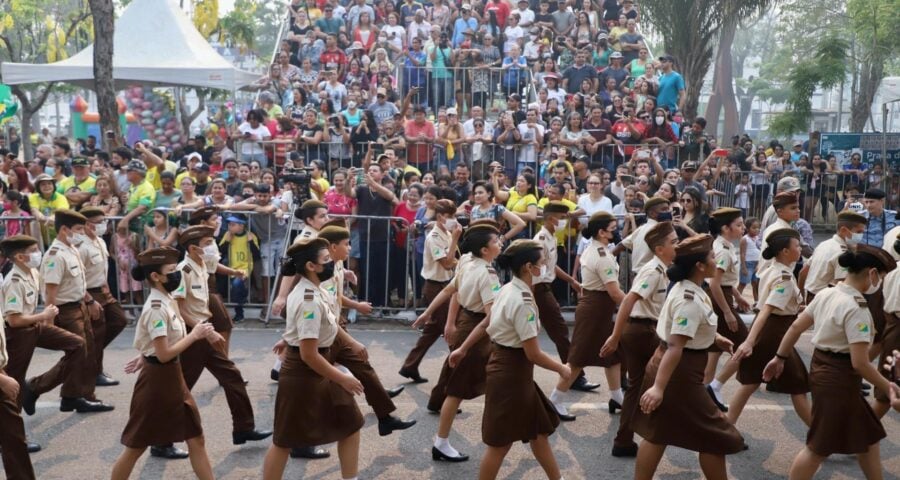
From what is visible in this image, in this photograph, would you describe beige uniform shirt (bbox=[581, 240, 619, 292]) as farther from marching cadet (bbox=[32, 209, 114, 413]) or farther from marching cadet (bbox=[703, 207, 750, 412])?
marching cadet (bbox=[32, 209, 114, 413])

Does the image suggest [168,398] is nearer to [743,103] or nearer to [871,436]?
[871,436]

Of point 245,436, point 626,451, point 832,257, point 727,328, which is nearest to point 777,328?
point 727,328

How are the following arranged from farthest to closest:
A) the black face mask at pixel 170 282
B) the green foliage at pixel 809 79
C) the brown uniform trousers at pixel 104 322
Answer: the green foliage at pixel 809 79, the brown uniform trousers at pixel 104 322, the black face mask at pixel 170 282

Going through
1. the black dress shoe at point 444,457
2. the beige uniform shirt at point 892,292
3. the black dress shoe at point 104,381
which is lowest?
the black dress shoe at point 104,381

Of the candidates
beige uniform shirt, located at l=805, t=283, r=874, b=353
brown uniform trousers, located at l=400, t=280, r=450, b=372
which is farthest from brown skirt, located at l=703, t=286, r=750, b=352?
brown uniform trousers, located at l=400, t=280, r=450, b=372

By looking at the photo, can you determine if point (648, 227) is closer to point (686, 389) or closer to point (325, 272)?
point (686, 389)

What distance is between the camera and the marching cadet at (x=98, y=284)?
782cm

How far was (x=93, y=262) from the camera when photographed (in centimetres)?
783

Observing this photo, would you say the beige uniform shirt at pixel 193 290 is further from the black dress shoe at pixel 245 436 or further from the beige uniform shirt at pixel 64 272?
the beige uniform shirt at pixel 64 272

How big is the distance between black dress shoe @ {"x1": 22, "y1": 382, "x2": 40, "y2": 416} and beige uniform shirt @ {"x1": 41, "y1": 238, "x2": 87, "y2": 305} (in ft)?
2.27

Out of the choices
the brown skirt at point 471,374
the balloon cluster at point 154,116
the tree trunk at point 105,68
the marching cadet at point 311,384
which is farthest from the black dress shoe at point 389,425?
the balloon cluster at point 154,116

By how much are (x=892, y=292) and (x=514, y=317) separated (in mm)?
3040

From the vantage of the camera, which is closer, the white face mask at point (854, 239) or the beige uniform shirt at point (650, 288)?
the beige uniform shirt at point (650, 288)

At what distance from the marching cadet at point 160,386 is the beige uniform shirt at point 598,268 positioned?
3.07 m
